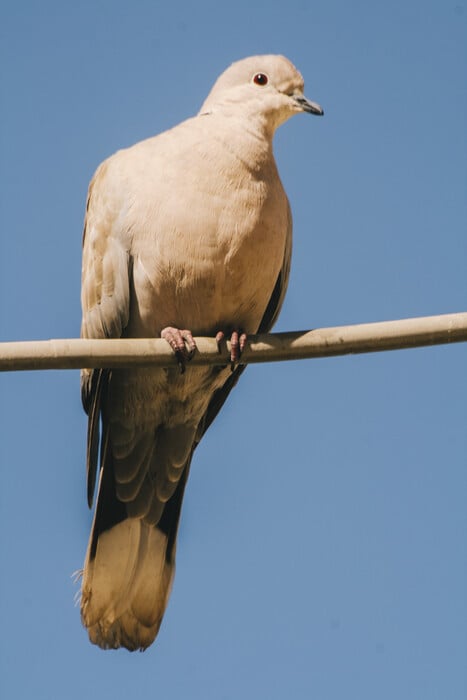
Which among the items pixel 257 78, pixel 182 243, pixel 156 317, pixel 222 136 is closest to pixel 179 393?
pixel 156 317

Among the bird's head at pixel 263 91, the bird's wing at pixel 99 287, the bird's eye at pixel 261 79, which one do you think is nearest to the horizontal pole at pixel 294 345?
the bird's wing at pixel 99 287

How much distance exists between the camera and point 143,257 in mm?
4660

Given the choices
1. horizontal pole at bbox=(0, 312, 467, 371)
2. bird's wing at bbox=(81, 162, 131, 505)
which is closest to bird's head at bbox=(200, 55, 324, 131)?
bird's wing at bbox=(81, 162, 131, 505)

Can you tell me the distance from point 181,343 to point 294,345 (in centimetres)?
65

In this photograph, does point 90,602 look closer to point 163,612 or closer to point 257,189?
point 163,612

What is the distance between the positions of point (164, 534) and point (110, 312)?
3.59ft

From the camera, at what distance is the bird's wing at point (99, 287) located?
475 cm

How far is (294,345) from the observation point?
3.82 metres

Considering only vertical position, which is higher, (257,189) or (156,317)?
(257,189)

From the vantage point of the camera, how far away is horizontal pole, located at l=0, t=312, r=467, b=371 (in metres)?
3.42

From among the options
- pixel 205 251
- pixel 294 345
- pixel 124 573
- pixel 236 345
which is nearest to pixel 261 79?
pixel 205 251

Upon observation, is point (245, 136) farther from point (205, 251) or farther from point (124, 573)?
point (124, 573)

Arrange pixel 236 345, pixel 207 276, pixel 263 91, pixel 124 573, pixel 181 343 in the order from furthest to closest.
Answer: pixel 263 91 < pixel 124 573 < pixel 207 276 < pixel 236 345 < pixel 181 343

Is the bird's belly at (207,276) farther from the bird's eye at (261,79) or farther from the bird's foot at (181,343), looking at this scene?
the bird's eye at (261,79)
